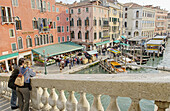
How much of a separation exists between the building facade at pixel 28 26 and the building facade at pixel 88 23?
10.1 ft

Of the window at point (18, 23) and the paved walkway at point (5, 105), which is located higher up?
the window at point (18, 23)

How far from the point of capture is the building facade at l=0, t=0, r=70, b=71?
17.9m

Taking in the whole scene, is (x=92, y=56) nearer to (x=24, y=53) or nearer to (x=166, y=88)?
(x=24, y=53)

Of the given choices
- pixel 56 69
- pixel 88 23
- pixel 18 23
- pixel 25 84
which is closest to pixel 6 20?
pixel 18 23

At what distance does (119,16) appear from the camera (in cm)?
4072

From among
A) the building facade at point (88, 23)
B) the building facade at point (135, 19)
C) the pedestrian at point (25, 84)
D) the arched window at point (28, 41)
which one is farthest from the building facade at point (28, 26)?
the building facade at point (135, 19)

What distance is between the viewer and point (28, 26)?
21.2 meters

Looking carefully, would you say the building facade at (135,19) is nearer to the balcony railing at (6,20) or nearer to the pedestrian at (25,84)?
the balcony railing at (6,20)

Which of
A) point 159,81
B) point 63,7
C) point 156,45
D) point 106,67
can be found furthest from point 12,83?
point 156,45

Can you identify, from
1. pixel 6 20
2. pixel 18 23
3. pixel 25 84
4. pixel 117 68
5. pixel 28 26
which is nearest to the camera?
pixel 25 84

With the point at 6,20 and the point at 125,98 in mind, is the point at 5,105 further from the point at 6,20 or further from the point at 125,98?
the point at 6,20

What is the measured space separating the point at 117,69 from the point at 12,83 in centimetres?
1866

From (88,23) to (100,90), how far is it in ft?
92.9

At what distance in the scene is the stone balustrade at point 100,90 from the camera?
1.53 meters
